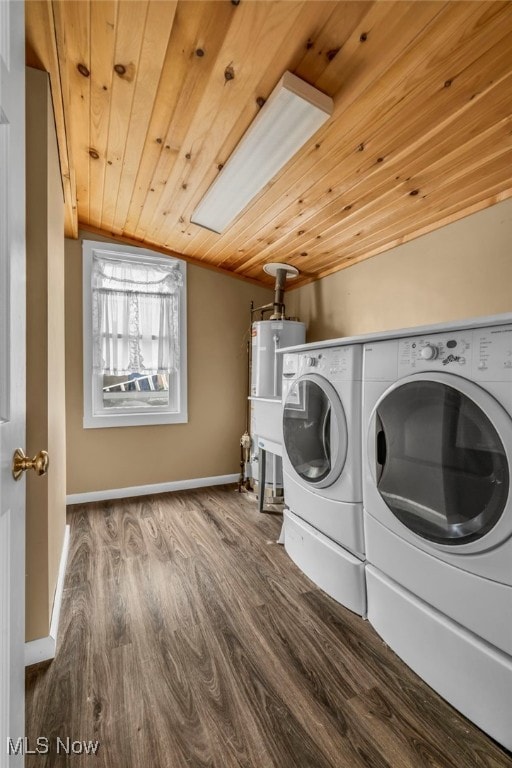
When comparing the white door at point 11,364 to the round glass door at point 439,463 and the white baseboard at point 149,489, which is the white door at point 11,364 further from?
the white baseboard at point 149,489

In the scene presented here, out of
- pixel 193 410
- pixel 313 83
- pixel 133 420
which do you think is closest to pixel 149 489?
pixel 133 420

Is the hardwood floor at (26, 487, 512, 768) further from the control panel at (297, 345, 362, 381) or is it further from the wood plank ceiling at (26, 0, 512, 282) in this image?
the wood plank ceiling at (26, 0, 512, 282)

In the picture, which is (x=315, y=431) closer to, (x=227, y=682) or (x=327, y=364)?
(x=327, y=364)

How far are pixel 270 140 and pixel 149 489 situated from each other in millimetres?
2726

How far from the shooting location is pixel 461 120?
4.25 ft

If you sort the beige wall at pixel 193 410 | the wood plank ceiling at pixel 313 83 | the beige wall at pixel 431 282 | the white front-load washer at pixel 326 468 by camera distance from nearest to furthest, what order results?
the wood plank ceiling at pixel 313 83, the white front-load washer at pixel 326 468, the beige wall at pixel 431 282, the beige wall at pixel 193 410

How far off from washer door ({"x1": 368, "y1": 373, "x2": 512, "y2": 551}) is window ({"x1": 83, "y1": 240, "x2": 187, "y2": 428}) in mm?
2195

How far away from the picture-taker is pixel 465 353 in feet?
3.39

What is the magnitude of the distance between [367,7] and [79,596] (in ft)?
8.35

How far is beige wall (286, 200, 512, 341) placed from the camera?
1.68 meters

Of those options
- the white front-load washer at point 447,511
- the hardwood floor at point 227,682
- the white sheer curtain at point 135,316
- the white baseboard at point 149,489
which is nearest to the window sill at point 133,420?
the white sheer curtain at point 135,316

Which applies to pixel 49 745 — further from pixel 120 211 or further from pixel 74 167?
pixel 120 211

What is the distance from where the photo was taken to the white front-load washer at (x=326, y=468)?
1.45m

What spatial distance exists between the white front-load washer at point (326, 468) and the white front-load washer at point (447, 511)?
0.10 meters
